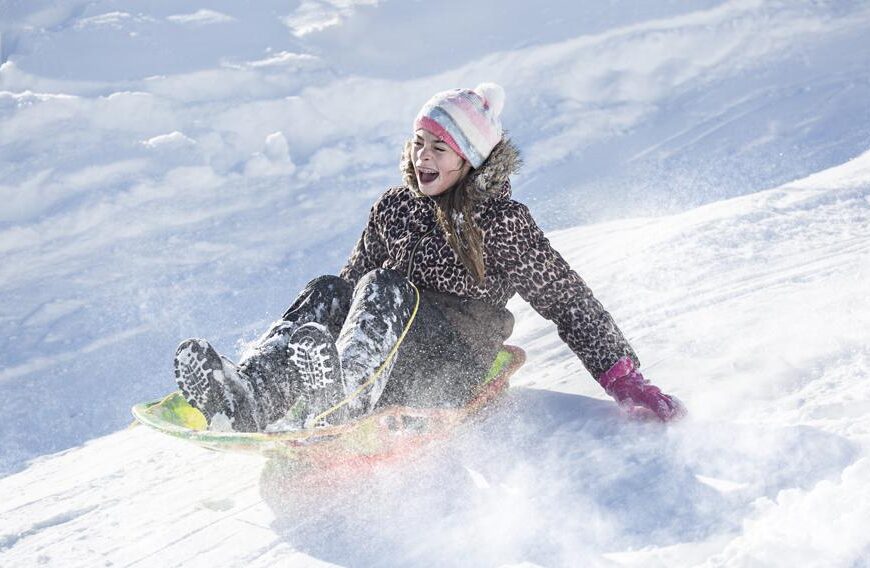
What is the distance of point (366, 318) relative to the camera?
2.41m

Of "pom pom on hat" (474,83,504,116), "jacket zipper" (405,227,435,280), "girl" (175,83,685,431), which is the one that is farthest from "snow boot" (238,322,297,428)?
"pom pom on hat" (474,83,504,116)

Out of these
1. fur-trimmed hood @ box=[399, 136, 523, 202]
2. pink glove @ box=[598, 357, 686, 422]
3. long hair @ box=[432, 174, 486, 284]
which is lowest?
pink glove @ box=[598, 357, 686, 422]

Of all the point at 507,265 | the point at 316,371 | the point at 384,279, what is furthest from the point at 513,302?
the point at 316,371

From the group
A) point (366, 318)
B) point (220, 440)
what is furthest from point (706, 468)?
point (220, 440)

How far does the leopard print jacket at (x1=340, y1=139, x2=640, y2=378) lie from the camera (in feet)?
8.34

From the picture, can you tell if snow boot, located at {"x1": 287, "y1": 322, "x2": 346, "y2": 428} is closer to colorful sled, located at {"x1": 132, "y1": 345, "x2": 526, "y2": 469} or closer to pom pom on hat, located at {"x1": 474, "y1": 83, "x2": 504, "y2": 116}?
colorful sled, located at {"x1": 132, "y1": 345, "x2": 526, "y2": 469}

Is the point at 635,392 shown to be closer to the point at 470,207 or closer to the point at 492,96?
the point at 470,207

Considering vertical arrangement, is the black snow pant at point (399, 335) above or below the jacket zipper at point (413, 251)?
below

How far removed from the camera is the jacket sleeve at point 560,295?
2.53 metres

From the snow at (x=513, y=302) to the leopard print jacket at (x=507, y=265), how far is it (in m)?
0.24

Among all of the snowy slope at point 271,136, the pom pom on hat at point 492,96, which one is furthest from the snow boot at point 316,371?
the snowy slope at point 271,136

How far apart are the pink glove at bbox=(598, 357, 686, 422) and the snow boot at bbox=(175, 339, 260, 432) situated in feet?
3.42

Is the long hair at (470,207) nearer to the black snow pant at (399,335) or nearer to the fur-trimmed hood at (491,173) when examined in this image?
the fur-trimmed hood at (491,173)

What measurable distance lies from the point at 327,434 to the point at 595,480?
0.71 meters
